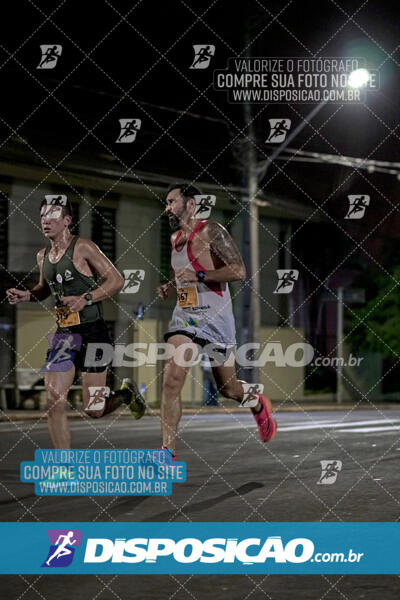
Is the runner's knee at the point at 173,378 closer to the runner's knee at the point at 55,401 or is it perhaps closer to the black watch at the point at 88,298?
the runner's knee at the point at 55,401

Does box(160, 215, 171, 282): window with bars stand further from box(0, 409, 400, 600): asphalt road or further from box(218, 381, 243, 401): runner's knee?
box(218, 381, 243, 401): runner's knee

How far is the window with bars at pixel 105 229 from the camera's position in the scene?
30438 mm

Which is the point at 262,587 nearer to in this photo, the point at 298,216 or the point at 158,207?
the point at 158,207

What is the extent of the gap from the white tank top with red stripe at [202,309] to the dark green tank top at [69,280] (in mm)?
601

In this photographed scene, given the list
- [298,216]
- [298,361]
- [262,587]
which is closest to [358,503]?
[262,587]

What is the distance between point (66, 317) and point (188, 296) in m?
0.84

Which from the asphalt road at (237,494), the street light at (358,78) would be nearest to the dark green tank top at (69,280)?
the asphalt road at (237,494)

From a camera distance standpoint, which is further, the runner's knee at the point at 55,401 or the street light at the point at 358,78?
the street light at the point at 358,78

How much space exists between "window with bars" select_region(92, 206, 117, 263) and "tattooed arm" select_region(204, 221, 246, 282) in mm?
22317

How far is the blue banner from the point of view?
614 centimetres

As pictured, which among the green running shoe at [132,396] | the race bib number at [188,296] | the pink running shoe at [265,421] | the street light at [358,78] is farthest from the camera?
the street light at [358,78]

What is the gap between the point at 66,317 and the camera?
8.16 metres

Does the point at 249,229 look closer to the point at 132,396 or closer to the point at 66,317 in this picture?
the point at 132,396

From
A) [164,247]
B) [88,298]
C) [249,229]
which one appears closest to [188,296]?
[88,298]
